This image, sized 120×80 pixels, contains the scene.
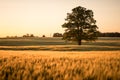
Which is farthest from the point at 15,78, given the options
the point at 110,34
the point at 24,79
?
the point at 110,34

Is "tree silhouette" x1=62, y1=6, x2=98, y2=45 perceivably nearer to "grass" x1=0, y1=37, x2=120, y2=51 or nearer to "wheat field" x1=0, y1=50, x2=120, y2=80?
"grass" x1=0, y1=37, x2=120, y2=51

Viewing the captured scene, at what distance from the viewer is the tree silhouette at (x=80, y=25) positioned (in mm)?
50344

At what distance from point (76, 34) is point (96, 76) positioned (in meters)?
44.6

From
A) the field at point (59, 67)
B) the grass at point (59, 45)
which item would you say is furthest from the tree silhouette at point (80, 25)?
the field at point (59, 67)

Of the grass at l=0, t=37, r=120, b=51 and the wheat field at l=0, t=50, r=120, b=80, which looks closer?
the wheat field at l=0, t=50, r=120, b=80

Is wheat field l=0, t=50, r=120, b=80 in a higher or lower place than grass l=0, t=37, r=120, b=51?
higher

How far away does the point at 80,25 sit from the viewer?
51.2 meters

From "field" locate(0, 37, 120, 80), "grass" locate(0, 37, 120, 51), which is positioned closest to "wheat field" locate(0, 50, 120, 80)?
"field" locate(0, 37, 120, 80)

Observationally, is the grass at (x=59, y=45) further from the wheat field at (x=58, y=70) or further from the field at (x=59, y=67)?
the wheat field at (x=58, y=70)

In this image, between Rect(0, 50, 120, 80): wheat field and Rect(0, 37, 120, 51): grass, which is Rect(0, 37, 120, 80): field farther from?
Rect(0, 37, 120, 51): grass

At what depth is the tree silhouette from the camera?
5034cm

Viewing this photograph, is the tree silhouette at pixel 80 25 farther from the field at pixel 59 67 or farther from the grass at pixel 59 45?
the field at pixel 59 67

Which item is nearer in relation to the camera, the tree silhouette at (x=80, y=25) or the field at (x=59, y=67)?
the field at (x=59, y=67)

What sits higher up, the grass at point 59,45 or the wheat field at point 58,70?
the wheat field at point 58,70
